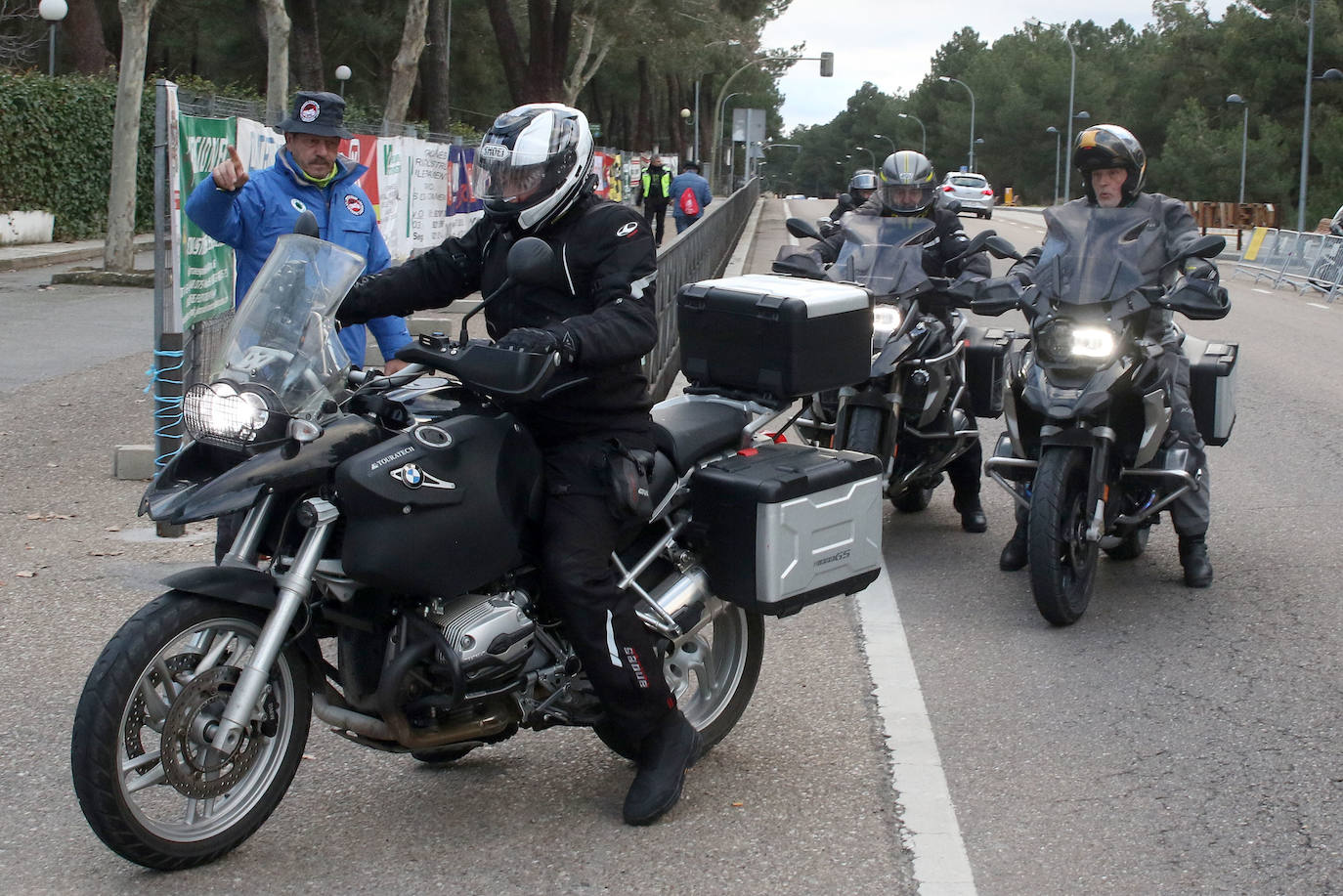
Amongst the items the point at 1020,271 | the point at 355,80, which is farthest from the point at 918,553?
the point at 355,80

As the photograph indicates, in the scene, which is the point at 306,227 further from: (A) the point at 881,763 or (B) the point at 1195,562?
(B) the point at 1195,562

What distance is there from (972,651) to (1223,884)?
2.06m

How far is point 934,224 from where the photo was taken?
7.80 m

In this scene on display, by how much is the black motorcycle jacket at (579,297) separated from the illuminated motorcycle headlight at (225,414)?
0.63 m

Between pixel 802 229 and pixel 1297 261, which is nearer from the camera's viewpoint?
pixel 802 229

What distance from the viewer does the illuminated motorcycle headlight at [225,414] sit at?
3.57 m

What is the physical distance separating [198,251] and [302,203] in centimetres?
141

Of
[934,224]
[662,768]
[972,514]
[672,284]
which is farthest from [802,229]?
[672,284]

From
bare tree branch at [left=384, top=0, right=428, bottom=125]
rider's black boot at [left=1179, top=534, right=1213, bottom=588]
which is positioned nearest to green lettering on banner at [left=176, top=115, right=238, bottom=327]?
rider's black boot at [left=1179, top=534, right=1213, bottom=588]

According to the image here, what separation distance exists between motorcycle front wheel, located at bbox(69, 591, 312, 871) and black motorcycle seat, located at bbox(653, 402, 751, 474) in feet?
3.83

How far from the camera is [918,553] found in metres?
7.48

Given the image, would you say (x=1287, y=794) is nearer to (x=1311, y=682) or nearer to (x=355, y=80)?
(x=1311, y=682)

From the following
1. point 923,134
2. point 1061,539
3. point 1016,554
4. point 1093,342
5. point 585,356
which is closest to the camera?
point 585,356

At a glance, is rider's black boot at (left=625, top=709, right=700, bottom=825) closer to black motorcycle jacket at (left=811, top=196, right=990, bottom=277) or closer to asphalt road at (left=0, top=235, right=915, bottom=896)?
asphalt road at (left=0, top=235, right=915, bottom=896)
